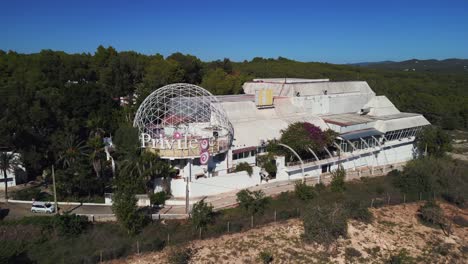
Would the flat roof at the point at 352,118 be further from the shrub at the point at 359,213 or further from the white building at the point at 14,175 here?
the white building at the point at 14,175

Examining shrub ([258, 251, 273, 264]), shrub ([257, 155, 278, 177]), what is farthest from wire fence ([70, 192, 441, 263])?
shrub ([257, 155, 278, 177])

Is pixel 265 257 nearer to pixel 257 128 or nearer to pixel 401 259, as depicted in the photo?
pixel 401 259

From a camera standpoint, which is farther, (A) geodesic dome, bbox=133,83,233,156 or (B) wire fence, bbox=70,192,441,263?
(A) geodesic dome, bbox=133,83,233,156

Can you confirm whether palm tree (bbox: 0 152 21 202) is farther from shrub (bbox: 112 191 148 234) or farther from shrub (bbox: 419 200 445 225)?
shrub (bbox: 419 200 445 225)

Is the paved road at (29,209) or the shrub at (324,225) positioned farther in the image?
the paved road at (29,209)

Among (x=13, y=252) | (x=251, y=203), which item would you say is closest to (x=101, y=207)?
(x=13, y=252)

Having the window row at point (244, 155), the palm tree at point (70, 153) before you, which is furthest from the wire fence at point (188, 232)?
the palm tree at point (70, 153)
